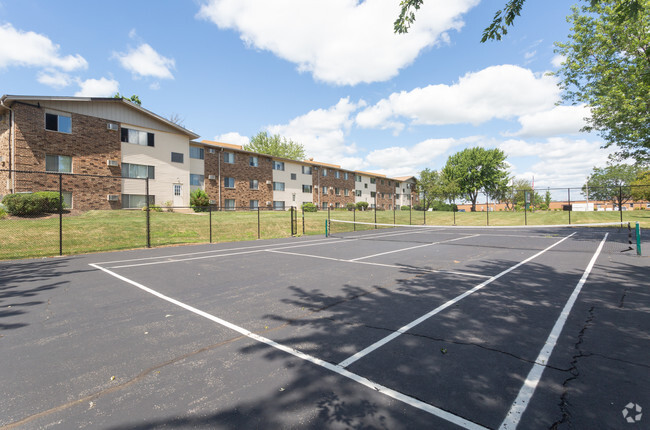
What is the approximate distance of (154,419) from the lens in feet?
7.76

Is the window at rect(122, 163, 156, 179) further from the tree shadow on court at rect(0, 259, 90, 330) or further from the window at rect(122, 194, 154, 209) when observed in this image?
the tree shadow on court at rect(0, 259, 90, 330)

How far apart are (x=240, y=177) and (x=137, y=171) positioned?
1186 cm

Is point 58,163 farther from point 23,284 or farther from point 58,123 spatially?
point 23,284

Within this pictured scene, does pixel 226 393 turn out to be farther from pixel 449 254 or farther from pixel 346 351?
pixel 449 254

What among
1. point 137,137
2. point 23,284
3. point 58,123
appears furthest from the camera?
point 137,137

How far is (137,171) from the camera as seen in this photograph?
27.5 metres

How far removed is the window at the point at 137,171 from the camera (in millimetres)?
26672

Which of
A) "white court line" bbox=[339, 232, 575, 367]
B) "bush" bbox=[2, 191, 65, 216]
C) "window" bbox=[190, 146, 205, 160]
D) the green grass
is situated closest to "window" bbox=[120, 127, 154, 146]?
"window" bbox=[190, 146, 205, 160]

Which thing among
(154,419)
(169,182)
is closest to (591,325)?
(154,419)

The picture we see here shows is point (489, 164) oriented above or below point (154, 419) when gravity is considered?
above

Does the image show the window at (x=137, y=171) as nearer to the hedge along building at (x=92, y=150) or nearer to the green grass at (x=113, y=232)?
the hedge along building at (x=92, y=150)

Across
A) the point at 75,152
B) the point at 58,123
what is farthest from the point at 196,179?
the point at 58,123

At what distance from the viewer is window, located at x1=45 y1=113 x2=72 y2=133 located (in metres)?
22.6

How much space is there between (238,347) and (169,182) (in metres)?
30.2
